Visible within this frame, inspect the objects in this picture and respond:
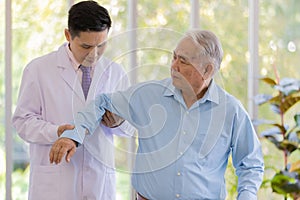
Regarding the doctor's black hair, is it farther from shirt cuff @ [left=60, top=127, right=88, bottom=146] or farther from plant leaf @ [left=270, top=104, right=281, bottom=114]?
plant leaf @ [left=270, top=104, right=281, bottom=114]

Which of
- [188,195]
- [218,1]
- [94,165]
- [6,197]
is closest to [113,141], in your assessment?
[94,165]

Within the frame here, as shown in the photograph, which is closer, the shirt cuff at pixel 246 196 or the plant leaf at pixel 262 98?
the shirt cuff at pixel 246 196

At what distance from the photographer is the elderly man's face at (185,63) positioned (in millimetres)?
2361

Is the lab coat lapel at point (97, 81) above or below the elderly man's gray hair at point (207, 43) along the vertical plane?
below

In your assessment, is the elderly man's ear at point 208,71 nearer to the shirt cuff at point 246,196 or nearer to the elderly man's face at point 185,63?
the elderly man's face at point 185,63

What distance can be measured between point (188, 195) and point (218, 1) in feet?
4.41

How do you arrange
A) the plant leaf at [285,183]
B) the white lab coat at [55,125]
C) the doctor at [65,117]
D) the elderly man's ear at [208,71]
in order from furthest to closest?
the plant leaf at [285,183], the white lab coat at [55,125], the doctor at [65,117], the elderly man's ear at [208,71]

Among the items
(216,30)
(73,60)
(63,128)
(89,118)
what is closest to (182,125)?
(89,118)

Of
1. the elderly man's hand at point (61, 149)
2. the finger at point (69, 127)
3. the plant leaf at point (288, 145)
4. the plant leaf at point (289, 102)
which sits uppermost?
the plant leaf at point (289, 102)

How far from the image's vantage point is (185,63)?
2367 millimetres

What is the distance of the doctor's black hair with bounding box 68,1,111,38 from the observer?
250 cm

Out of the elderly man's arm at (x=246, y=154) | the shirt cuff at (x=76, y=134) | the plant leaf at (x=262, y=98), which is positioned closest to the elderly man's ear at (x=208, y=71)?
Answer: the elderly man's arm at (x=246, y=154)

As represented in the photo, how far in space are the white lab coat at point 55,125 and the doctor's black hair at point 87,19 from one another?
0.66ft

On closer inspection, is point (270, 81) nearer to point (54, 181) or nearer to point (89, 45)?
point (89, 45)
